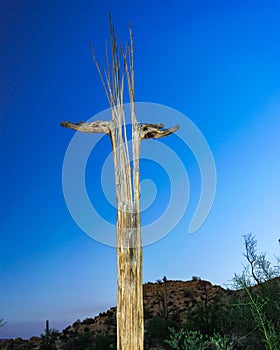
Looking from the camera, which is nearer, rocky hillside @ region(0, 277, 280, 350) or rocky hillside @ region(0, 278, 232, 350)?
rocky hillside @ region(0, 277, 280, 350)

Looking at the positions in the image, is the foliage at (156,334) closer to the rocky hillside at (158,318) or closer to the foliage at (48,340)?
the rocky hillside at (158,318)

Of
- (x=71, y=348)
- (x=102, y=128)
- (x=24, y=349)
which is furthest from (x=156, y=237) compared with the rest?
(x=24, y=349)

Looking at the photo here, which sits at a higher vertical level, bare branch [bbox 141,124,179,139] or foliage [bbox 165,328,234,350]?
bare branch [bbox 141,124,179,139]

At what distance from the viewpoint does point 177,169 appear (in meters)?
5.95

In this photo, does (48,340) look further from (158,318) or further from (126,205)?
(126,205)

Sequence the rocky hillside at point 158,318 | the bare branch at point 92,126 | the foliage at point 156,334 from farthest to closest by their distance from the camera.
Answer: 1. the foliage at point 156,334
2. the rocky hillside at point 158,318
3. the bare branch at point 92,126

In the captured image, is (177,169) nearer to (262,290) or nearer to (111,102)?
(111,102)

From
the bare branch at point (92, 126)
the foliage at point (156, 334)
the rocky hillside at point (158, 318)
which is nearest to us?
the bare branch at point (92, 126)

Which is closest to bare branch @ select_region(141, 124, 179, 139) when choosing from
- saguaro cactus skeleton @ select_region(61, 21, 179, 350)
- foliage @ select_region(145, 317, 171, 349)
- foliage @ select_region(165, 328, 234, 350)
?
saguaro cactus skeleton @ select_region(61, 21, 179, 350)

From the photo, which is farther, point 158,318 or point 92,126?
point 158,318

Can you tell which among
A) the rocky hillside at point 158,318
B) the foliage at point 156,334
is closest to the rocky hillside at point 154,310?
the rocky hillside at point 158,318

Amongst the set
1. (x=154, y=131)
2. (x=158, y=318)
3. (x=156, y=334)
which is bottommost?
(x=156, y=334)

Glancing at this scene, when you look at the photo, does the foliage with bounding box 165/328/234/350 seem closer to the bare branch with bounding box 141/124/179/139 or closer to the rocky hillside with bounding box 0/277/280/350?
the bare branch with bounding box 141/124/179/139

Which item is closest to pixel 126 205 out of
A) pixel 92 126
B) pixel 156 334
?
pixel 92 126
